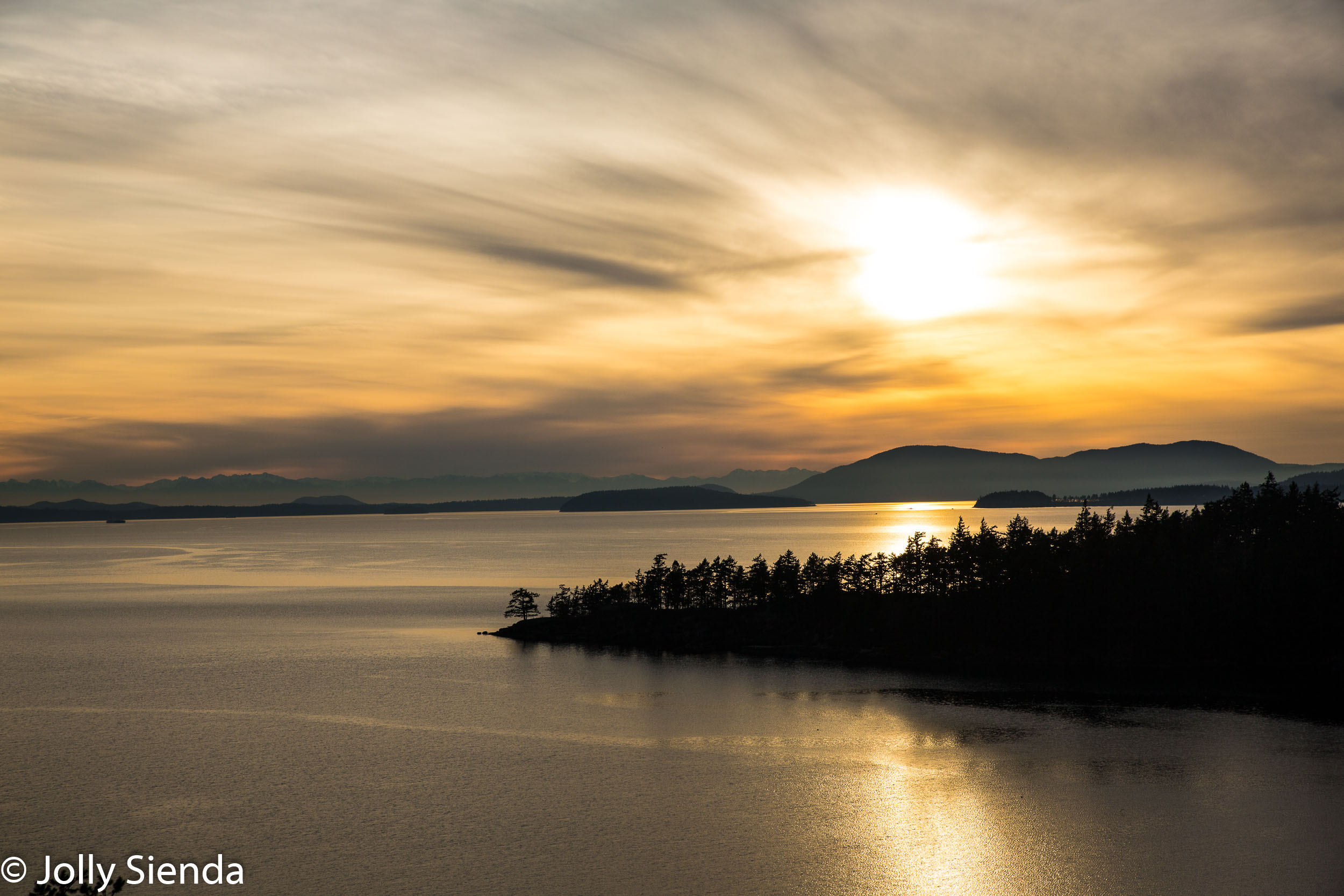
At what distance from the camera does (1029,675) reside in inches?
3620

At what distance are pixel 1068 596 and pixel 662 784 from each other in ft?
215

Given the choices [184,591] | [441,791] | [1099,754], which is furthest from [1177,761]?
[184,591]

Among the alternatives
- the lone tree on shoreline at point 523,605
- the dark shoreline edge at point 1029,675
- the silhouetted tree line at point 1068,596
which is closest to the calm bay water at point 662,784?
the dark shoreline edge at point 1029,675

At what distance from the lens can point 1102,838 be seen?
44656 mm

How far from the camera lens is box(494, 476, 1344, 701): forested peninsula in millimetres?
90750

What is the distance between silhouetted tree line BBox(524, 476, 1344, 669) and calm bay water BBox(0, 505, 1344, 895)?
15939mm

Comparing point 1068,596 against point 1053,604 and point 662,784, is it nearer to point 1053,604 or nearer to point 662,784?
point 1053,604

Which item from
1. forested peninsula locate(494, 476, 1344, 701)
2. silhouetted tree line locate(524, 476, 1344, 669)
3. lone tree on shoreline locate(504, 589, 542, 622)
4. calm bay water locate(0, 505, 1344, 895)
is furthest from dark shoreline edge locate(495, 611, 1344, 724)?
lone tree on shoreline locate(504, 589, 542, 622)

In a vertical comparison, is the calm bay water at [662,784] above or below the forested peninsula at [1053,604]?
below

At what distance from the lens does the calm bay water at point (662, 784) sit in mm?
41781

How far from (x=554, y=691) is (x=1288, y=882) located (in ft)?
201

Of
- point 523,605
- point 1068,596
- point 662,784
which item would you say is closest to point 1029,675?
point 1068,596

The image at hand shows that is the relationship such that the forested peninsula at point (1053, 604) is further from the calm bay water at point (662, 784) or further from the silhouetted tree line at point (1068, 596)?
the calm bay water at point (662, 784)

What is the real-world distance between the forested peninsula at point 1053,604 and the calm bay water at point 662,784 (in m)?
15.1
